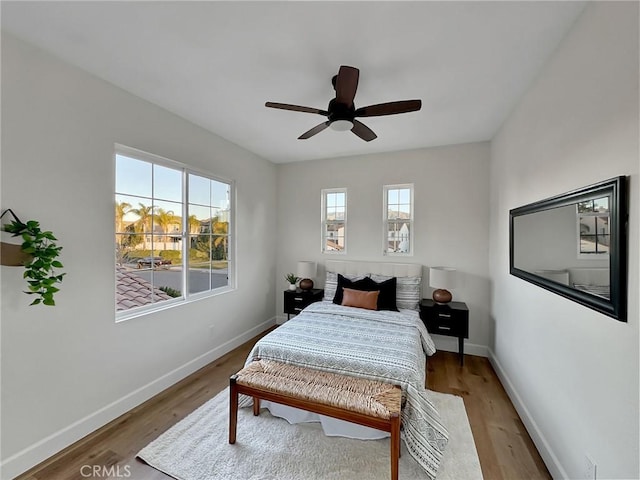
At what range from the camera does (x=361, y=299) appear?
3.55 meters

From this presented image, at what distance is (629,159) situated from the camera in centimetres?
120

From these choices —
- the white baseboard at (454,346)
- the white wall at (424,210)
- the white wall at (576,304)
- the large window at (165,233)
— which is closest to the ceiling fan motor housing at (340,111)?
the white wall at (576,304)

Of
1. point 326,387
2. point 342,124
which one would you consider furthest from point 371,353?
point 342,124

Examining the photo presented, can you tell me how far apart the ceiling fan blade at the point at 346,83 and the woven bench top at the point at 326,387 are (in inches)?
80.5

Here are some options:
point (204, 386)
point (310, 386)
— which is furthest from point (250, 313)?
point (310, 386)

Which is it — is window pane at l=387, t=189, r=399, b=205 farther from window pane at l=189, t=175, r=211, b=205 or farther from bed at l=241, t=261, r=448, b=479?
window pane at l=189, t=175, r=211, b=205

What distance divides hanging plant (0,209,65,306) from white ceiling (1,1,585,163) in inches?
47.0

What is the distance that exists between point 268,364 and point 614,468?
2.00 m

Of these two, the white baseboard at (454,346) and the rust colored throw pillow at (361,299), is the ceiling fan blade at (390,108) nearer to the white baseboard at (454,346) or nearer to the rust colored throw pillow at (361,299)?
the rust colored throw pillow at (361,299)

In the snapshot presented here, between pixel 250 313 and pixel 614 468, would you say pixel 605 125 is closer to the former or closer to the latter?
pixel 614 468

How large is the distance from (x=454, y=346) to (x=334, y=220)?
95.8 inches

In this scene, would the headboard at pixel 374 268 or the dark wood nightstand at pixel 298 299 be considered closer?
the headboard at pixel 374 268

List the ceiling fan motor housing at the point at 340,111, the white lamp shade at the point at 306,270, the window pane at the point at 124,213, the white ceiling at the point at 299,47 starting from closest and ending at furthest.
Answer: the white ceiling at the point at 299,47 → the ceiling fan motor housing at the point at 340,111 → the window pane at the point at 124,213 → the white lamp shade at the point at 306,270

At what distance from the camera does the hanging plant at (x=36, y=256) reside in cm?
171
